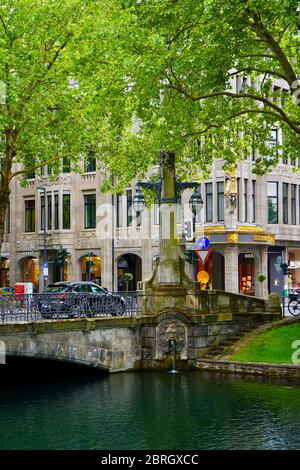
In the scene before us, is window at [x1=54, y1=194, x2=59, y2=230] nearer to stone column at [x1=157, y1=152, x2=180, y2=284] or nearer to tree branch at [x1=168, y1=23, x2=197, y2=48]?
stone column at [x1=157, y1=152, x2=180, y2=284]

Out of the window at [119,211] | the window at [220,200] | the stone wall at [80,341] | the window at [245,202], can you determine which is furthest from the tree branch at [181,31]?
the window at [119,211]

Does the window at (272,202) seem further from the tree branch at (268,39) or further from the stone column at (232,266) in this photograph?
the tree branch at (268,39)

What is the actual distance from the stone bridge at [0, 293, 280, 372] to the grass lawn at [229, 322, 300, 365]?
4.93ft

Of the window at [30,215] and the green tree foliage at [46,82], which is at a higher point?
the green tree foliage at [46,82]

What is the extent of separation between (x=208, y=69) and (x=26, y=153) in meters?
12.2

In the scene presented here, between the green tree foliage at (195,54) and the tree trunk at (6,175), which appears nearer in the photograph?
the green tree foliage at (195,54)

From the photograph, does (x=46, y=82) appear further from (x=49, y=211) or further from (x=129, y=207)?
(x=49, y=211)

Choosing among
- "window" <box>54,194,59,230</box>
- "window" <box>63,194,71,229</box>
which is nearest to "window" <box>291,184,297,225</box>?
"window" <box>63,194,71,229</box>

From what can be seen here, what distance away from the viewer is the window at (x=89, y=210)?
56531 millimetres

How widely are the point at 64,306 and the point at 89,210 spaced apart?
28708 mm

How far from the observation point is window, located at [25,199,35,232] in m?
60.1

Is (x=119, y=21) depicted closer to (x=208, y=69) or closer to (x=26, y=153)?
(x=208, y=69)

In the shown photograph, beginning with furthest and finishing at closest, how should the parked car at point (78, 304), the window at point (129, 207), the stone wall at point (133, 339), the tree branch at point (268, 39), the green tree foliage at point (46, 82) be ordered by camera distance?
the window at point (129, 207)
the green tree foliage at point (46, 82)
the parked car at point (78, 304)
the stone wall at point (133, 339)
the tree branch at point (268, 39)

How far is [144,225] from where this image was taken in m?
53.8
